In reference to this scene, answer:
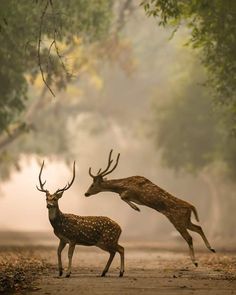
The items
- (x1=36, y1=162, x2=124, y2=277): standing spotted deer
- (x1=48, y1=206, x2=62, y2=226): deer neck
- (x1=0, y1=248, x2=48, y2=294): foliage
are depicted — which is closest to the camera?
(x1=0, y1=248, x2=48, y2=294): foliage

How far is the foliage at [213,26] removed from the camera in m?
21.7

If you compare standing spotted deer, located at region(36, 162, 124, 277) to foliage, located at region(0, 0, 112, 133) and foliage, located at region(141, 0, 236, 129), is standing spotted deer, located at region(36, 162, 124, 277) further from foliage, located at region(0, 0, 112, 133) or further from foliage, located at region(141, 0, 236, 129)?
foliage, located at region(0, 0, 112, 133)

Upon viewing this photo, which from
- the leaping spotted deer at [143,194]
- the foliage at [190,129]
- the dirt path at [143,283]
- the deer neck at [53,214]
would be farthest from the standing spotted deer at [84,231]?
the foliage at [190,129]

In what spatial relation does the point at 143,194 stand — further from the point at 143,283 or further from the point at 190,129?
the point at 190,129

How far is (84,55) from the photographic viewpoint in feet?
145

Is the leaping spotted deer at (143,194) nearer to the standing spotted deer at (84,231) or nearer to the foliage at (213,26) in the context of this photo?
the standing spotted deer at (84,231)

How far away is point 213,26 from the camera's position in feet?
75.7

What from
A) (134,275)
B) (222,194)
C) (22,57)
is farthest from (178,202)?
(222,194)

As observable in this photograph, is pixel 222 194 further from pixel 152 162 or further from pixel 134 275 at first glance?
pixel 134 275

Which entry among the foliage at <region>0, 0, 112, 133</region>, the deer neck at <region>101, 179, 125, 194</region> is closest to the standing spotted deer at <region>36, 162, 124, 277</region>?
the deer neck at <region>101, 179, 125, 194</region>

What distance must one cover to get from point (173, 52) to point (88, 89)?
933 centimetres

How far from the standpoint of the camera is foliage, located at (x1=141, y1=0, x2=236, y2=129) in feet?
71.3

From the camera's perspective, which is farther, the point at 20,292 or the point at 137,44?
the point at 137,44

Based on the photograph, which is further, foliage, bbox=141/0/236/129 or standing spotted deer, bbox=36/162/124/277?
foliage, bbox=141/0/236/129
